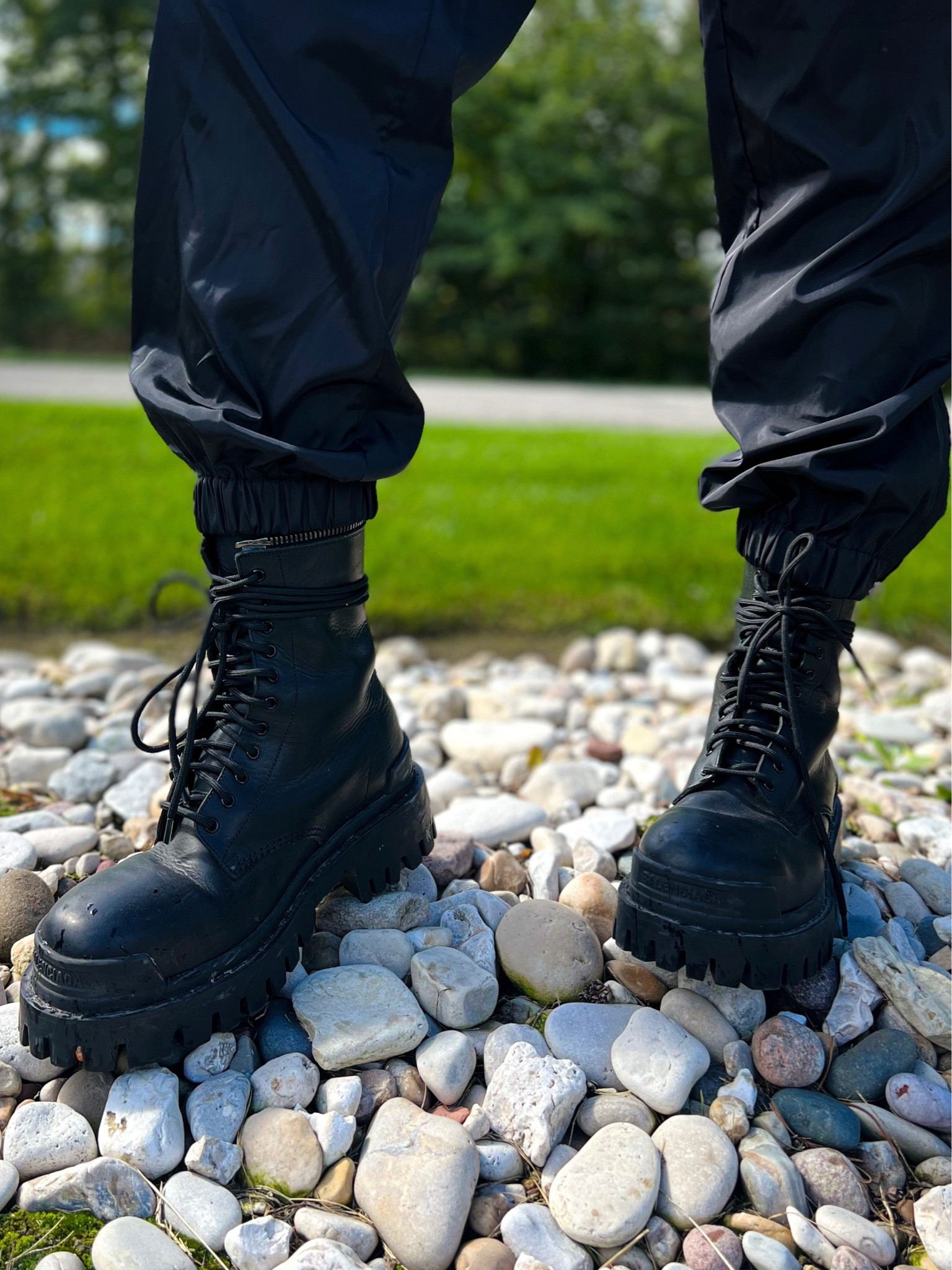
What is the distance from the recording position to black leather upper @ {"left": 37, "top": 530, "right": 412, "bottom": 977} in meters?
1.09

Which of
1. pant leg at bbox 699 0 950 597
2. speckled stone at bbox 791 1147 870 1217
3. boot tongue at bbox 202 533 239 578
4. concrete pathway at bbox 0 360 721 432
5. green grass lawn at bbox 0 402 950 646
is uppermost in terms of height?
pant leg at bbox 699 0 950 597

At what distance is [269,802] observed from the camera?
1.20 meters

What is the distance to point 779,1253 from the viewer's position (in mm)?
964

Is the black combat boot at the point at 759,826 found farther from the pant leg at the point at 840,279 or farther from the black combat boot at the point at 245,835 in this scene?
the black combat boot at the point at 245,835

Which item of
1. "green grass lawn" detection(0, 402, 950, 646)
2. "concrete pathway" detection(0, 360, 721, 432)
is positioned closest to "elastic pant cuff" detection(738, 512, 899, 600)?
"green grass lawn" detection(0, 402, 950, 646)

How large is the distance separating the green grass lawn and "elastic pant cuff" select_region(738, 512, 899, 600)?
1.90 m

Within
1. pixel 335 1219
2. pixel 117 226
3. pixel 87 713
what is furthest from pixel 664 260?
pixel 335 1219

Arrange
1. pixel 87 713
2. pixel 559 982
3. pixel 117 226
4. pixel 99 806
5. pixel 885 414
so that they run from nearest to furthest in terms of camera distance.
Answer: pixel 885 414 → pixel 559 982 → pixel 99 806 → pixel 87 713 → pixel 117 226

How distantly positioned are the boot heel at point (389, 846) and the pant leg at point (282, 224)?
0.39 meters

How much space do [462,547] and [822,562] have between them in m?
2.33

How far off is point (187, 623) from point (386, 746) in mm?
1823

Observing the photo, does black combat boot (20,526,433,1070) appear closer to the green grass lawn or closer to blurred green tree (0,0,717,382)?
the green grass lawn

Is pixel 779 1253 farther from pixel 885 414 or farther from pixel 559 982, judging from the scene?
pixel 885 414

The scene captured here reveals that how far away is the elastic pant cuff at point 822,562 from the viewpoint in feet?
4.03
